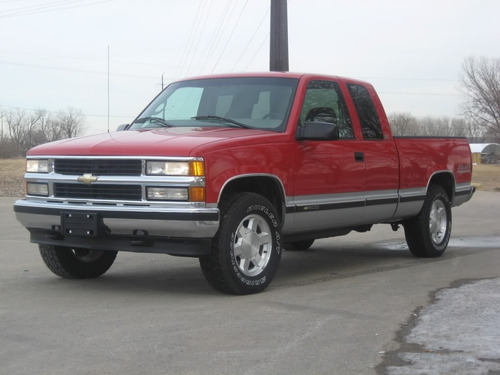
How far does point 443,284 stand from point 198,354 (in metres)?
3.36

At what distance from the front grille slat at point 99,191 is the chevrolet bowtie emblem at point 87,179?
0.05 metres

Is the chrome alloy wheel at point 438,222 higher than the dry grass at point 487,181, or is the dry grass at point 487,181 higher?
the chrome alloy wheel at point 438,222

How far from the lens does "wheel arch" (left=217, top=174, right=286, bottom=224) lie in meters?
6.62

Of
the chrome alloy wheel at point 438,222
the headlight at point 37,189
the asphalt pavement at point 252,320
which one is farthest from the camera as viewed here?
the chrome alloy wheel at point 438,222

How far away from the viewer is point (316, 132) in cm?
706

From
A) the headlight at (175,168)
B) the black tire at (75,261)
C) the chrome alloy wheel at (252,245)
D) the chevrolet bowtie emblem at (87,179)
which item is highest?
the headlight at (175,168)

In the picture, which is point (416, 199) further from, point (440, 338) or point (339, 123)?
point (440, 338)

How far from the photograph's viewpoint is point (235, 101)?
7570 millimetres

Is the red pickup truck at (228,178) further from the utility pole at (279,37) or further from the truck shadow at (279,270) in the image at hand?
the utility pole at (279,37)

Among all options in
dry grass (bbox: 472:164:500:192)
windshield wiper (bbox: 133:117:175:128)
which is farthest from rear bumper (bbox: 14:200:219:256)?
dry grass (bbox: 472:164:500:192)

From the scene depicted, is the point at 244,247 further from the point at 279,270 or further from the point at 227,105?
the point at 279,270

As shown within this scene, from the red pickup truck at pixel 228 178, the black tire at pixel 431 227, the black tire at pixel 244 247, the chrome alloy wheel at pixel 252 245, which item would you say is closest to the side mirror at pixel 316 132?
the red pickup truck at pixel 228 178

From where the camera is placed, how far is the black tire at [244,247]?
6.33 metres

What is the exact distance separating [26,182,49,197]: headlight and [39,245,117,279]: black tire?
0.62m
